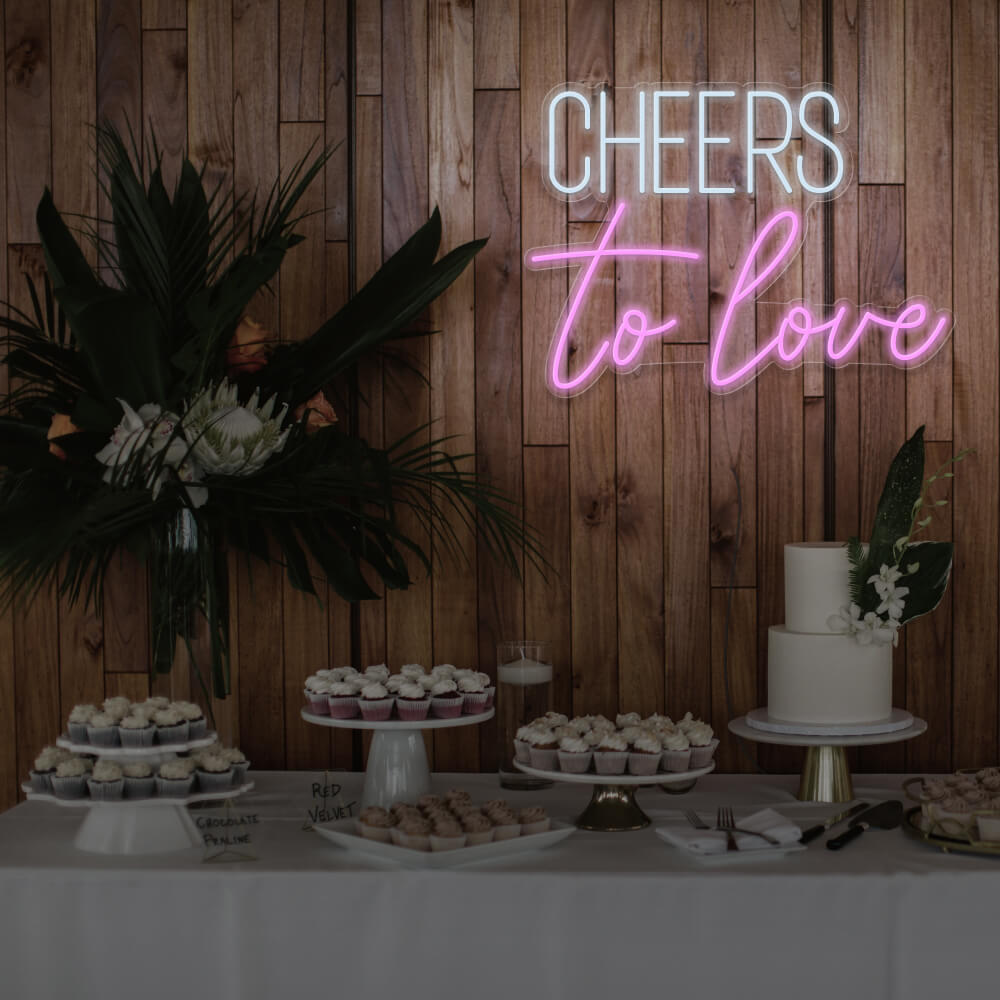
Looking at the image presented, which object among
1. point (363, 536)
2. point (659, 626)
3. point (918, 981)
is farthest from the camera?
point (659, 626)

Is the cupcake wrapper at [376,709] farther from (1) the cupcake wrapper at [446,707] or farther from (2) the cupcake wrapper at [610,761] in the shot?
(2) the cupcake wrapper at [610,761]

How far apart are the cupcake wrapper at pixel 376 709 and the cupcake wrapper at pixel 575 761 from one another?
35 cm

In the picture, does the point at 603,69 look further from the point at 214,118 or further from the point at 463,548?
the point at 463,548

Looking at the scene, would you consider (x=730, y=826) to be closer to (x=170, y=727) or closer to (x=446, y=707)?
(x=446, y=707)

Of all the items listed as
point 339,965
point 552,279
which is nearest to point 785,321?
point 552,279

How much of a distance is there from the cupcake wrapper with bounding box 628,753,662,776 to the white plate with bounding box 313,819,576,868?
156 millimetres

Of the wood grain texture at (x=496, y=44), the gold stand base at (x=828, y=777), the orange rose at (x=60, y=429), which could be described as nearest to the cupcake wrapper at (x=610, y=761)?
the gold stand base at (x=828, y=777)

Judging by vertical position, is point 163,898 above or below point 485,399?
below

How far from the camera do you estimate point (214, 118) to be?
8.46 ft

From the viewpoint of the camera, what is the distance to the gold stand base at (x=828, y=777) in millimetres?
2129

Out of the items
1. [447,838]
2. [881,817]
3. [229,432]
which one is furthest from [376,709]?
[881,817]

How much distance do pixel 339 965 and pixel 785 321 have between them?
5.49 ft

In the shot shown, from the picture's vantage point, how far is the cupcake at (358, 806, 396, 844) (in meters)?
1.79

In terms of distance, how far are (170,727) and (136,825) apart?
17cm
